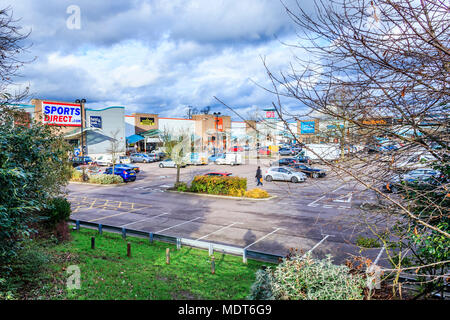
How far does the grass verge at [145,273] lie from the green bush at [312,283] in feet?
8.37

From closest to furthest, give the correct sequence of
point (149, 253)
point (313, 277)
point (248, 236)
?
point (313, 277) < point (149, 253) < point (248, 236)

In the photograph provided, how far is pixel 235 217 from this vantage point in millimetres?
15602

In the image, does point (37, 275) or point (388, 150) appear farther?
point (37, 275)

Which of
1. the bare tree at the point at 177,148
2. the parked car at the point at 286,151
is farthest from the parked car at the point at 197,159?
the parked car at the point at 286,151

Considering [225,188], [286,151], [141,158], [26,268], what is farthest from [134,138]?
[286,151]

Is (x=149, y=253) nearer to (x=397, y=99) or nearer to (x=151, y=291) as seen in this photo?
(x=151, y=291)

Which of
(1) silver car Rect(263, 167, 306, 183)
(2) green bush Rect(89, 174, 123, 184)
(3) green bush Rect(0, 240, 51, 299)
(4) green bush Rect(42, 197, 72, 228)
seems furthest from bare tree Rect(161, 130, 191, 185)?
(3) green bush Rect(0, 240, 51, 299)

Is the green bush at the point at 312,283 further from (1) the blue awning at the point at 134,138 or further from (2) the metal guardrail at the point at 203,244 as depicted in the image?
(1) the blue awning at the point at 134,138

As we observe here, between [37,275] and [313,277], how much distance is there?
20.8 feet

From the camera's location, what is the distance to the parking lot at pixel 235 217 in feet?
37.2

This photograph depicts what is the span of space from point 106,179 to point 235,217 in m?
16.3
